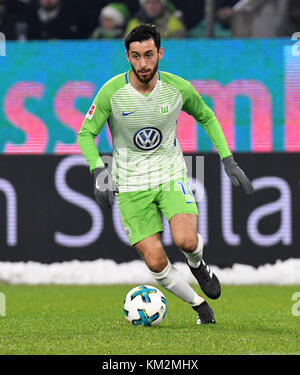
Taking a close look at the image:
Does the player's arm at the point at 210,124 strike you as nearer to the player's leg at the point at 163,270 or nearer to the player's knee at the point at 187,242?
the player's knee at the point at 187,242

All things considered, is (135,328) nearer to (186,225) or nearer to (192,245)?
(192,245)

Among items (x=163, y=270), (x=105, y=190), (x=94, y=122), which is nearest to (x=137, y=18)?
(x=94, y=122)

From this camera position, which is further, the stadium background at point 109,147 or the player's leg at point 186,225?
the stadium background at point 109,147

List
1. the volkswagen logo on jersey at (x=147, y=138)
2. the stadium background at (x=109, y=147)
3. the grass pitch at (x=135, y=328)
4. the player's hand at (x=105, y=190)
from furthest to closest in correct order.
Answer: the stadium background at (x=109, y=147) → the volkswagen logo on jersey at (x=147, y=138) → the player's hand at (x=105, y=190) → the grass pitch at (x=135, y=328)

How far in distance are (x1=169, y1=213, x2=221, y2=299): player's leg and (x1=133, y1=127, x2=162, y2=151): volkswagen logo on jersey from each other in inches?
24.4

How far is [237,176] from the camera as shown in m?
7.62

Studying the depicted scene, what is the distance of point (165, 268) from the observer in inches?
299

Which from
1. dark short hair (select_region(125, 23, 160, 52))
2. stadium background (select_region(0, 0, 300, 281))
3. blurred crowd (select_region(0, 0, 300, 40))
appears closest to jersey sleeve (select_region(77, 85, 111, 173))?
dark short hair (select_region(125, 23, 160, 52))

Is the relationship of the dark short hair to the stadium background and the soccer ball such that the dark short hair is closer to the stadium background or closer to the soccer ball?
the soccer ball

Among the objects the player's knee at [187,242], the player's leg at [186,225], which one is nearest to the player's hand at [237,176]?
the player's leg at [186,225]

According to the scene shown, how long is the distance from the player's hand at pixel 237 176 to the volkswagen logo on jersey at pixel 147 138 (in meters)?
0.57

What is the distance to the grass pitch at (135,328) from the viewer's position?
6.52m

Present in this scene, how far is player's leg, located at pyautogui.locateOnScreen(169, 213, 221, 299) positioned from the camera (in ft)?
24.3

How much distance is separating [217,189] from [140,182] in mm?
4375
